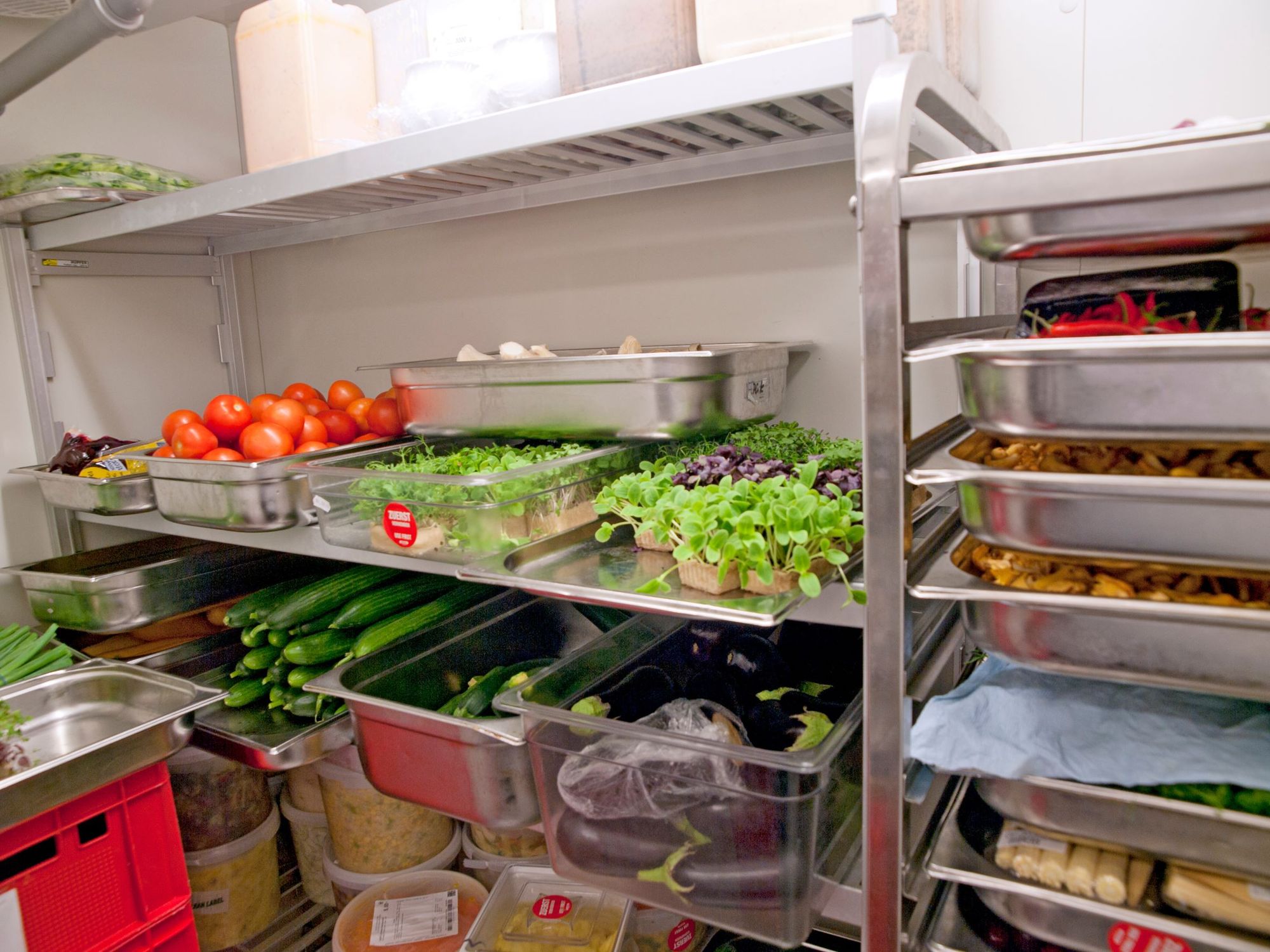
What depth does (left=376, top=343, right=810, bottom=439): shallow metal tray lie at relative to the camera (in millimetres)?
1212

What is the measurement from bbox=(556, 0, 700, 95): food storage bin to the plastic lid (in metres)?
1.65

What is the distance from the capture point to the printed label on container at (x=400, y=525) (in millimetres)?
1242

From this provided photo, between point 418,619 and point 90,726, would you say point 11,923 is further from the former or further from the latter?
point 418,619

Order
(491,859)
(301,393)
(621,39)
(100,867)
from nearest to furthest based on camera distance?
(621,39), (100,867), (491,859), (301,393)

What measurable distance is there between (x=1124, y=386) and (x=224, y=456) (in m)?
1.46

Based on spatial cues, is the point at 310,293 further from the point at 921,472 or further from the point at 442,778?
the point at 921,472

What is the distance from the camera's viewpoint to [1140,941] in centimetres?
79

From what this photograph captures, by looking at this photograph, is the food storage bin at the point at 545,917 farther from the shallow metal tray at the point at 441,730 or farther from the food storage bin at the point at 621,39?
the food storage bin at the point at 621,39

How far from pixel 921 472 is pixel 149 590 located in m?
1.63

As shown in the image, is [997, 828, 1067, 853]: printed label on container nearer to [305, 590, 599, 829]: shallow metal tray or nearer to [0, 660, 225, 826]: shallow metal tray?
[305, 590, 599, 829]: shallow metal tray

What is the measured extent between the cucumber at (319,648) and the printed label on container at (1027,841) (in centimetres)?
116

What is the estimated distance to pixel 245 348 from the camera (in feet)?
7.88

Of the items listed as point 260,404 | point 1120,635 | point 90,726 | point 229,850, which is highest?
point 260,404

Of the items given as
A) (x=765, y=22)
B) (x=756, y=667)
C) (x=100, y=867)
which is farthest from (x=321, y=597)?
(x=765, y=22)
